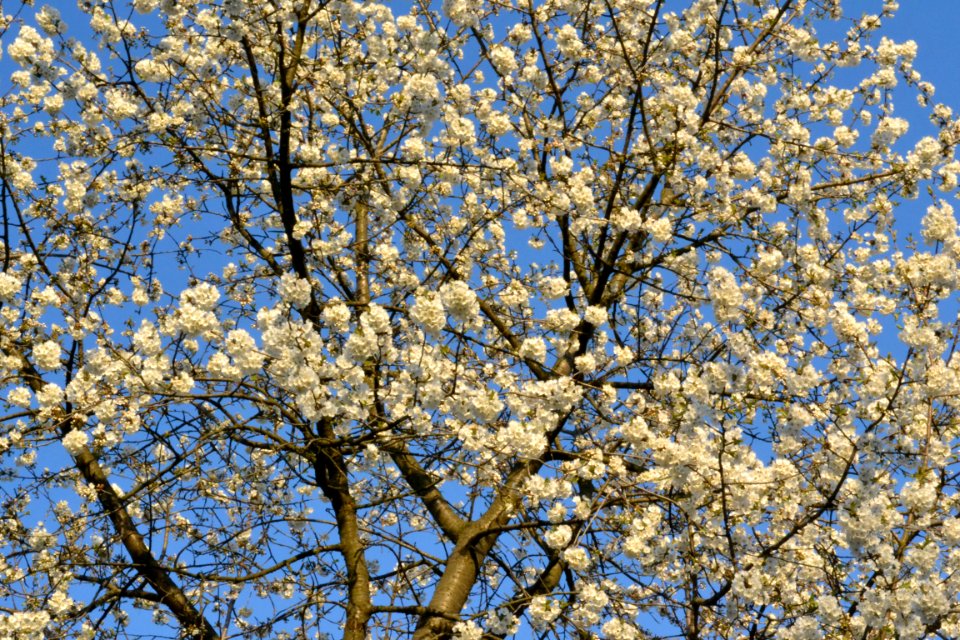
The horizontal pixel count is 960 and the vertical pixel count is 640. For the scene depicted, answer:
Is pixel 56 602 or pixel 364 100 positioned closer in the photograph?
pixel 56 602

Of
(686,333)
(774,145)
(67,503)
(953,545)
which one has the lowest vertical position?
(953,545)

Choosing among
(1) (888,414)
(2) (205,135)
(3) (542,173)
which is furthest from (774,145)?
(2) (205,135)

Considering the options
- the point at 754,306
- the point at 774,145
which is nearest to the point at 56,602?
the point at 754,306

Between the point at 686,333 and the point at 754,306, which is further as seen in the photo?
the point at 686,333

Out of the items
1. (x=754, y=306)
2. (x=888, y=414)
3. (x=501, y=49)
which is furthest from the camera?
(x=501, y=49)

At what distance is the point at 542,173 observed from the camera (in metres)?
9.41

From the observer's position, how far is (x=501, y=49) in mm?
10016

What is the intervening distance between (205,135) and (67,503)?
3402 mm

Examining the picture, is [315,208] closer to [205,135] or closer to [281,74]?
[205,135]

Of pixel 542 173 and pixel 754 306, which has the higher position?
pixel 542 173

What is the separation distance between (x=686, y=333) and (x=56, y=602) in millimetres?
5784

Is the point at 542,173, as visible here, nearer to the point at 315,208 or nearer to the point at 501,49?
the point at 501,49

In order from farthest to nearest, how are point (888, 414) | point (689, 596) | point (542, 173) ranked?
point (542, 173) < point (689, 596) < point (888, 414)

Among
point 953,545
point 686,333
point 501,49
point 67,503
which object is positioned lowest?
point 953,545
